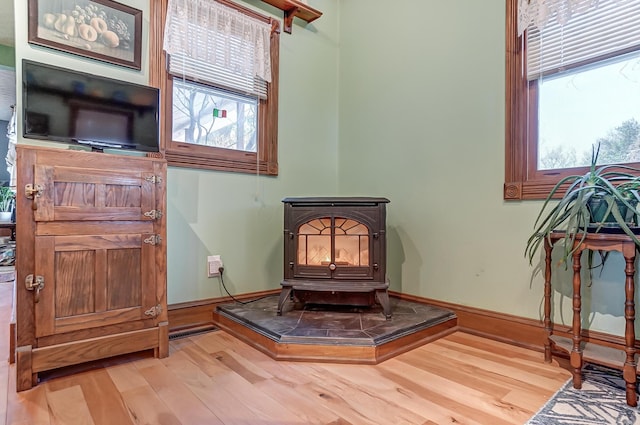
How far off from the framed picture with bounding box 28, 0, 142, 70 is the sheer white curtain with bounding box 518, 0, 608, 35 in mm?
2269

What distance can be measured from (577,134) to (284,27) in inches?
87.1

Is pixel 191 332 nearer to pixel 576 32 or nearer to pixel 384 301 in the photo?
pixel 384 301

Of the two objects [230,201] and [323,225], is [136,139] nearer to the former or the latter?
[230,201]

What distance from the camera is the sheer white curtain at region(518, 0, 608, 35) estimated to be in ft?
5.76

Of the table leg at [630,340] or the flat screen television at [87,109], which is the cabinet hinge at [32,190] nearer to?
the flat screen television at [87,109]

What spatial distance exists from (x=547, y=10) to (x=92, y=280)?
274 cm

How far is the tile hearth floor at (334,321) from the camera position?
5.84 feet

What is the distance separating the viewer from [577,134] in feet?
6.10

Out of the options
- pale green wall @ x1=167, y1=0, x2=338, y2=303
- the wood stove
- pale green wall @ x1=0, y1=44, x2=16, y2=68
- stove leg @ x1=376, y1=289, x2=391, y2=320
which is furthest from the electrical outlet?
pale green wall @ x1=0, y1=44, x2=16, y2=68

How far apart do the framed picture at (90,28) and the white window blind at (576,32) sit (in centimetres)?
231

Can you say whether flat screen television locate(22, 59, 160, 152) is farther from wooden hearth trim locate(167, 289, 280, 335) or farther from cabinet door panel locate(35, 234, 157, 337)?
wooden hearth trim locate(167, 289, 280, 335)

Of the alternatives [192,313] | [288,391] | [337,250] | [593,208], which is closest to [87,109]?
[192,313]

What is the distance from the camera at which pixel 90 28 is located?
6.28 feet

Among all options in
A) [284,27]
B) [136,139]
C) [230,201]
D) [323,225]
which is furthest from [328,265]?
[284,27]
